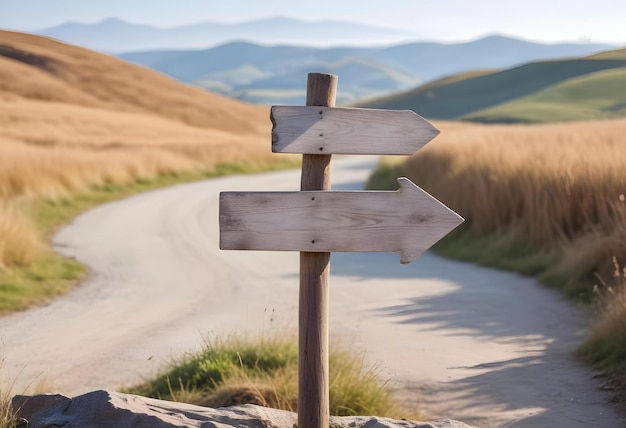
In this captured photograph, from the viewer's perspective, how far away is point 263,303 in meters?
9.91

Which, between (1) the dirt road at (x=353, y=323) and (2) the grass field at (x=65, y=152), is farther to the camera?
(2) the grass field at (x=65, y=152)

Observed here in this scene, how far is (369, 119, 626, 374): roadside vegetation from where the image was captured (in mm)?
9852

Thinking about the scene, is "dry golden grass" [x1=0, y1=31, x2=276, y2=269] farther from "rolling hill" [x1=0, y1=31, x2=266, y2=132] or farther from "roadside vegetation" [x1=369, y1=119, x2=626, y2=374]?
"roadside vegetation" [x1=369, y1=119, x2=626, y2=374]

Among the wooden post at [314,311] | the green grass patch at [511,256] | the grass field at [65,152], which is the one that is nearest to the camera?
the wooden post at [314,311]

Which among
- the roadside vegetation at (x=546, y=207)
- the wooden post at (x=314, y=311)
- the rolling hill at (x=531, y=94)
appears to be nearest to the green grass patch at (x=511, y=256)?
the roadside vegetation at (x=546, y=207)

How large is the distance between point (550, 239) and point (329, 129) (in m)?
7.76

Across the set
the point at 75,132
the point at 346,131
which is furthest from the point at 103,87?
the point at 346,131

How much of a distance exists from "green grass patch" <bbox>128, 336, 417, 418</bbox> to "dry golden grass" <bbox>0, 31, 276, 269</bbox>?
500cm

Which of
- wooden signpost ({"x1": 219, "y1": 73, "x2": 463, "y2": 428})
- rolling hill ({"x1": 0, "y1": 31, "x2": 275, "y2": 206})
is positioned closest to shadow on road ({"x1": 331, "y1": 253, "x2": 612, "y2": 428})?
wooden signpost ({"x1": 219, "y1": 73, "x2": 463, "y2": 428})

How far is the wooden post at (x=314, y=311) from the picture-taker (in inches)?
176

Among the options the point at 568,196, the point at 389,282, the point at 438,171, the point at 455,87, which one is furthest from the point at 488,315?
the point at 455,87

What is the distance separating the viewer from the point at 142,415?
4590 millimetres

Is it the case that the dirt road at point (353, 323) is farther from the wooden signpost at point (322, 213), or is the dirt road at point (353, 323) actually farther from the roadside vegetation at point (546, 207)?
the wooden signpost at point (322, 213)

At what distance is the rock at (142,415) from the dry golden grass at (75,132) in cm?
611
